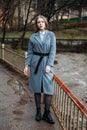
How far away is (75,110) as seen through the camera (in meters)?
4.68

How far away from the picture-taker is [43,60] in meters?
5.29

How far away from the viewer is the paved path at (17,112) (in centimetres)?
554

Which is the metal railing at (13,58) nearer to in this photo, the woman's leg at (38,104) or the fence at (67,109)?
the fence at (67,109)

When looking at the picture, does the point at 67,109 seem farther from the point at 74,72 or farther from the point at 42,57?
the point at 74,72

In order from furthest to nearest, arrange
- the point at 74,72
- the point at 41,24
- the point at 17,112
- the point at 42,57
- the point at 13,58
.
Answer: the point at 74,72
the point at 13,58
the point at 17,112
the point at 42,57
the point at 41,24

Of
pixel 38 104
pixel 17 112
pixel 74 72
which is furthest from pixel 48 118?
pixel 74 72

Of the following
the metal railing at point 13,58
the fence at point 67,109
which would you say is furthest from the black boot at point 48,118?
the metal railing at point 13,58

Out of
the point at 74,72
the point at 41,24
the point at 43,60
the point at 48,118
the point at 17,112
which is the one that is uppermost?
the point at 41,24

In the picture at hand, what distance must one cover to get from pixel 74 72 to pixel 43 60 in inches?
451

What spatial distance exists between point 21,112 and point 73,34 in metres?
26.4

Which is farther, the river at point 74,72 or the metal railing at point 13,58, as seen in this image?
the river at point 74,72

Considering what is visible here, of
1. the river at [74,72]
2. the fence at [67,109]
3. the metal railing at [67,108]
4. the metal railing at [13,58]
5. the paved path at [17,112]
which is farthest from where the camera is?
the river at [74,72]

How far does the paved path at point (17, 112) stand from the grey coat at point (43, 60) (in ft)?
2.20

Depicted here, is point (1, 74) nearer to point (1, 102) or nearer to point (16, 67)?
point (16, 67)
